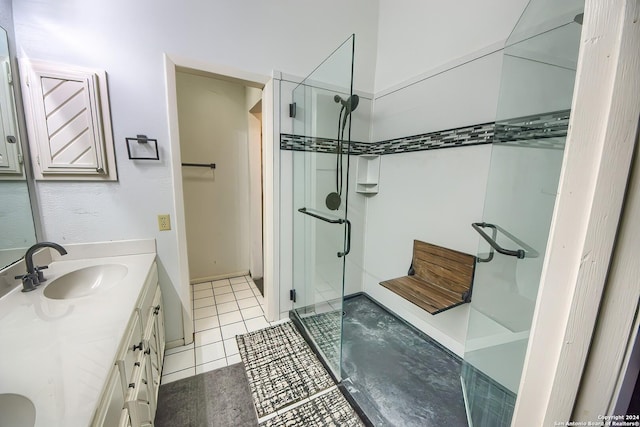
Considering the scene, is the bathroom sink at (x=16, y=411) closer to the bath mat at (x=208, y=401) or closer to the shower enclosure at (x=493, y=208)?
the bath mat at (x=208, y=401)

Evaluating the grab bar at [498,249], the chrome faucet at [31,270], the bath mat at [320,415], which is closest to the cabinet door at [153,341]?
the chrome faucet at [31,270]

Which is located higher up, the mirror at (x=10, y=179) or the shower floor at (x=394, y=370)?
the mirror at (x=10, y=179)

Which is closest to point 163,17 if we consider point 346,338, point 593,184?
point 593,184

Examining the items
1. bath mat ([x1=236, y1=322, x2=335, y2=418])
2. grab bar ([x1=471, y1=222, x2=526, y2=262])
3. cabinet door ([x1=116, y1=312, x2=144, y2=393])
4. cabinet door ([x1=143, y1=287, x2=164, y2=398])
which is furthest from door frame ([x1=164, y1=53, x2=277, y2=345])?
grab bar ([x1=471, y1=222, x2=526, y2=262])

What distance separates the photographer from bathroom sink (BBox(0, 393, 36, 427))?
0.55 metres

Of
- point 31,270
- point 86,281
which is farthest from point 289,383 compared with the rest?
point 31,270

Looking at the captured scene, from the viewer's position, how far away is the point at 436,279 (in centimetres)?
192

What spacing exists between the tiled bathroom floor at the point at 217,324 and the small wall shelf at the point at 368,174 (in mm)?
1700

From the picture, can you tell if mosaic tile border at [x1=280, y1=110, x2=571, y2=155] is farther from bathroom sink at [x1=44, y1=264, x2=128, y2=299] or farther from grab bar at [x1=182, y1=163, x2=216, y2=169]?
bathroom sink at [x1=44, y1=264, x2=128, y2=299]

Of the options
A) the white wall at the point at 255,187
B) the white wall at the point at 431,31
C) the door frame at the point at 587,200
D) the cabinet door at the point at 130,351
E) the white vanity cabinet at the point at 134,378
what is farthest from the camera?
the white wall at the point at 255,187

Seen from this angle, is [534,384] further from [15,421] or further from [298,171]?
[298,171]

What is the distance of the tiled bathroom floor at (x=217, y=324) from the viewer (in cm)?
176

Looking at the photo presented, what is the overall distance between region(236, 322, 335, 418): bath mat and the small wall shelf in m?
1.60

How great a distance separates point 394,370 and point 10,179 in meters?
2.65
